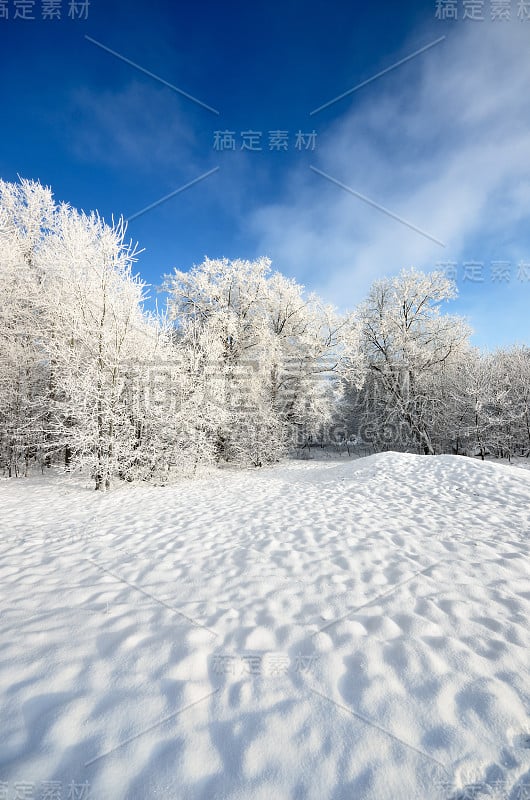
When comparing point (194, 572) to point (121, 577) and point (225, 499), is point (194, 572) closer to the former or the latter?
point (121, 577)

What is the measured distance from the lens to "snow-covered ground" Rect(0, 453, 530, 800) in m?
1.60

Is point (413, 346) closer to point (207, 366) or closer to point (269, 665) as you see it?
point (207, 366)

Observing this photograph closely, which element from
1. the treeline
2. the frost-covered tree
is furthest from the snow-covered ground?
the frost-covered tree

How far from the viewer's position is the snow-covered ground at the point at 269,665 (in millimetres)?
1596

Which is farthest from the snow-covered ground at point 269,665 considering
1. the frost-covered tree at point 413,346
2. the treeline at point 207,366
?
the frost-covered tree at point 413,346

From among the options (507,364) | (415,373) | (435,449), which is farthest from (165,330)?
(507,364)

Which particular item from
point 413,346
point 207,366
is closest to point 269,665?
point 207,366

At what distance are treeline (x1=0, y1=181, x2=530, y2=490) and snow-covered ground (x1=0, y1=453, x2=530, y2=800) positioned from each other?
243 inches

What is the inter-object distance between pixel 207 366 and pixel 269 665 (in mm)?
12217

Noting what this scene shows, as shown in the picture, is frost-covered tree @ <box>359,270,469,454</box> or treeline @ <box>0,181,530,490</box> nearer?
treeline @ <box>0,181,530,490</box>

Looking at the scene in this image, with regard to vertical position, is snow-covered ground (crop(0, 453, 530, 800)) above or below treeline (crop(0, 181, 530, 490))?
below

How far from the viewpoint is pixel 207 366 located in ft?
45.3

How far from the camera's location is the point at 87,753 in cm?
167

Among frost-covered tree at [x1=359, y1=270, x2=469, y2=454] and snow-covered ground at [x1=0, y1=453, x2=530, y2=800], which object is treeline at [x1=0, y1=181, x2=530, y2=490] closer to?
frost-covered tree at [x1=359, y1=270, x2=469, y2=454]
